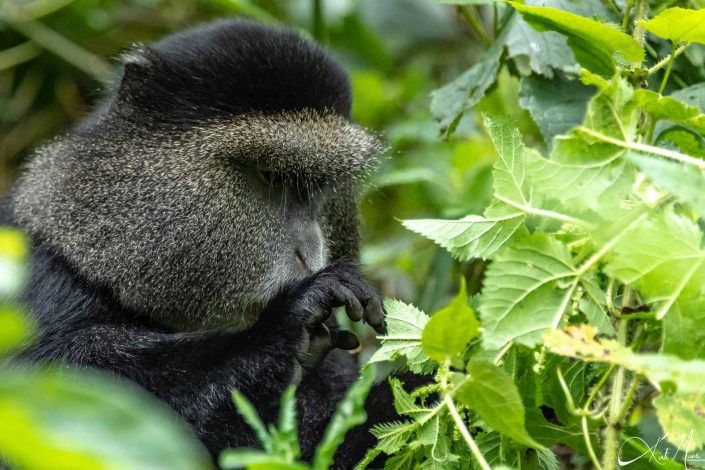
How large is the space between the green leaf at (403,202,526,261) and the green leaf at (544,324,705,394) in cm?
36

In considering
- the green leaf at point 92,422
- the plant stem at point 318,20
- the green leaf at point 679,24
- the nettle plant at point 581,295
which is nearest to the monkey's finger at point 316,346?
the nettle plant at point 581,295

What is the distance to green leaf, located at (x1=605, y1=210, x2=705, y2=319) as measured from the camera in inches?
74.8

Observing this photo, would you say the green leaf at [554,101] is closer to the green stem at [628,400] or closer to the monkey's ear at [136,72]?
the monkey's ear at [136,72]

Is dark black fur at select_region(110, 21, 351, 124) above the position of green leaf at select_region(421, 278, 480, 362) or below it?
below

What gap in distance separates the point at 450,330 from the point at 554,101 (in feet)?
5.64

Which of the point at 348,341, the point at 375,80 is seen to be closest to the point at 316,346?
the point at 348,341

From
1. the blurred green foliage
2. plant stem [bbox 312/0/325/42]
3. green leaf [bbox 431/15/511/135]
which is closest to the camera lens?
the blurred green foliage

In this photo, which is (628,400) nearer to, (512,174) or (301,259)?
(512,174)

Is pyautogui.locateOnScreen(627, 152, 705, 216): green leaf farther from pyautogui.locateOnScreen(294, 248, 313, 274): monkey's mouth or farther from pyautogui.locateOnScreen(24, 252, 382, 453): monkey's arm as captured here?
pyautogui.locateOnScreen(294, 248, 313, 274): monkey's mouth

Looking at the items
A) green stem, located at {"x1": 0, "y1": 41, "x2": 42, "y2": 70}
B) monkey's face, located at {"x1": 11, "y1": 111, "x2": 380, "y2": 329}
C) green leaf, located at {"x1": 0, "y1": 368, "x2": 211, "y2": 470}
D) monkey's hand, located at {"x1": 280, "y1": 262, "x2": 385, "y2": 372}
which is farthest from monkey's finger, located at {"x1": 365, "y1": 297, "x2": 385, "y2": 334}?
green stem, located at {"x1": 0, "y1": 41, "x2": 42, "y2": 70}

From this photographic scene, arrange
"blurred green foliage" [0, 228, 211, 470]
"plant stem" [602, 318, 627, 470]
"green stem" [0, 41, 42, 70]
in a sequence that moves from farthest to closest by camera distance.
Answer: "green stem" [0, 41, 42, 70] < "plant stem" [602, 318, 627, 470] < "blurred green foliage" [0, 228, 211, 470]

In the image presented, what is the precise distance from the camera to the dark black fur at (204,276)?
291 cm

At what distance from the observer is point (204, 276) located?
10.5 feet

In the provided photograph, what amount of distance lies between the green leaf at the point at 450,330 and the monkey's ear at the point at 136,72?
1.83 meters
